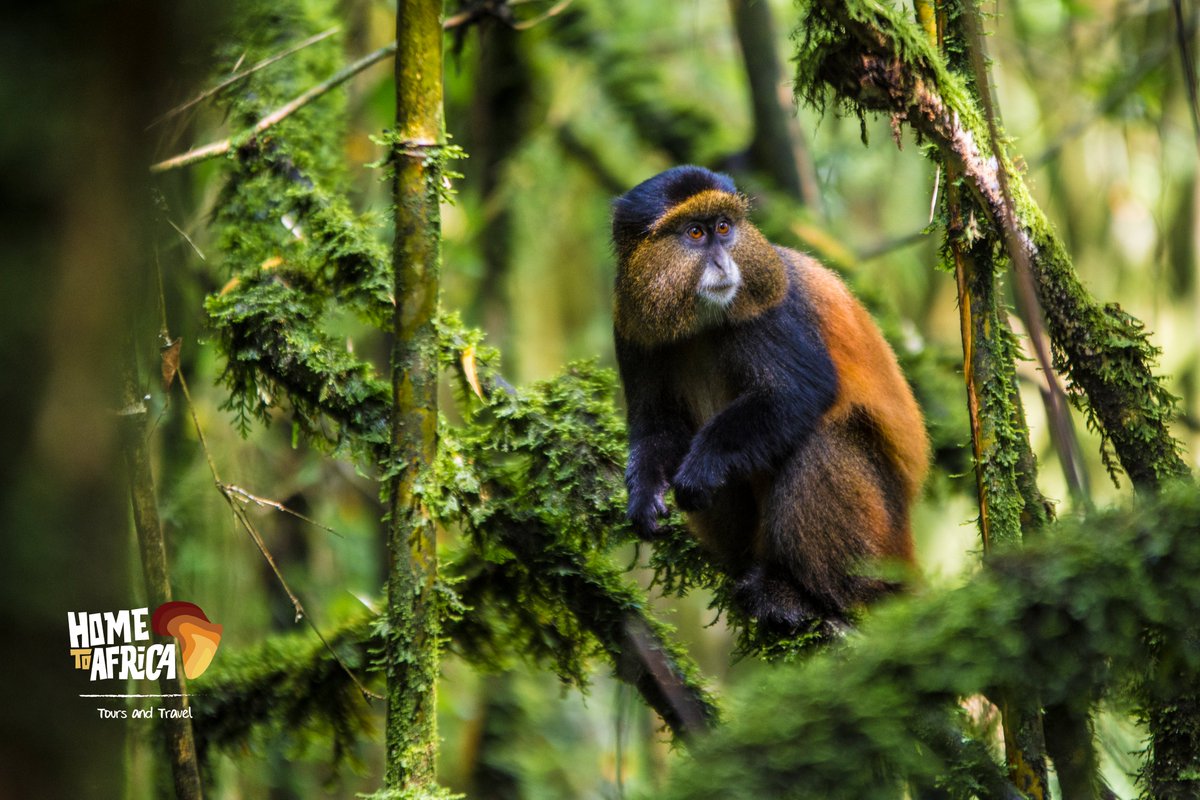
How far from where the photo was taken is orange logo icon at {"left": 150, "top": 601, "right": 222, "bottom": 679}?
3.71m

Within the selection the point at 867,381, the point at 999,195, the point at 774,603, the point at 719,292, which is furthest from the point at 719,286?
the point at 999,195

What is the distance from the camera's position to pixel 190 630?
3986 millimetres

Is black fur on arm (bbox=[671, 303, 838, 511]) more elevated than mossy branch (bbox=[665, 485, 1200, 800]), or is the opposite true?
black fur on arm (bbox=[671, 303, 838, 511])

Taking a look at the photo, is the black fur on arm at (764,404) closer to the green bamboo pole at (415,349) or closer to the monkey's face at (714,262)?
the monkey's face at (714,262)

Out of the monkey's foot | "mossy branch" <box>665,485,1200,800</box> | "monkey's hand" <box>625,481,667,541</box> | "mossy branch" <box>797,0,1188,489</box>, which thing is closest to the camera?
"mossy branch" <box>665,485,1200,800</box>

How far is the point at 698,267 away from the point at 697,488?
1112 mm

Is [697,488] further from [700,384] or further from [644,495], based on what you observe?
[700,384]

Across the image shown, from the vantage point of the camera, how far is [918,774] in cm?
226

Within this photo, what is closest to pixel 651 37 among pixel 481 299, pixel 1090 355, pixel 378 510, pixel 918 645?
pixel 481 299

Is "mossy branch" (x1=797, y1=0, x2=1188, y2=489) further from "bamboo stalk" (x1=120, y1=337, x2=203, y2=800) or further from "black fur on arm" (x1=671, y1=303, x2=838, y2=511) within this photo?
"bamboo stalk" (x1=120, y1=337, x2=203, y2=800)

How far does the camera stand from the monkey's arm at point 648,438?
4.65m

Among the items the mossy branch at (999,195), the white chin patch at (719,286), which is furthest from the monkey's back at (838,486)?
the mossy branch at (999,195)

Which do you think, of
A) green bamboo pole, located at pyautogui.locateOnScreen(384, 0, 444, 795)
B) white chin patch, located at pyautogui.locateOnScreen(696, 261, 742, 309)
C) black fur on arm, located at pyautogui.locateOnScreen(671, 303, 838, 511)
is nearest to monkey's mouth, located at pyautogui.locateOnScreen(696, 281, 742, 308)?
white chin patch, located at pyautogui.locateOnScreen(696, 261, 742, 309)

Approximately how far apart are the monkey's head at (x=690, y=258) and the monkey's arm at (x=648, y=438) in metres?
0.18
